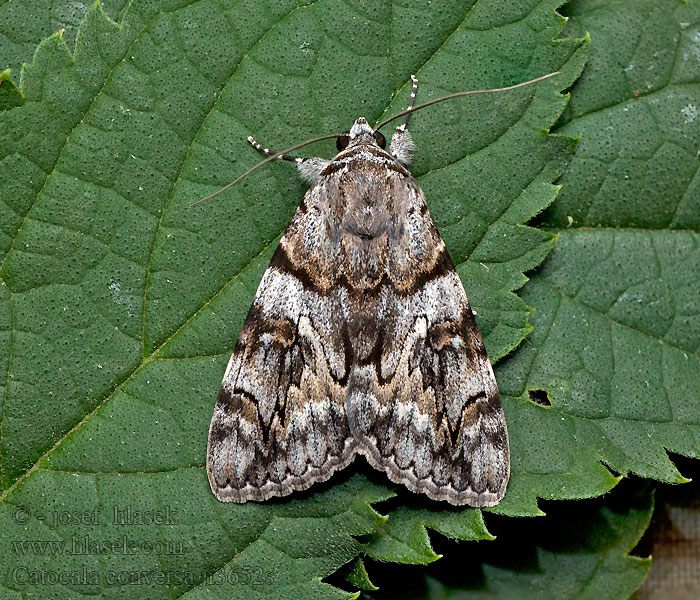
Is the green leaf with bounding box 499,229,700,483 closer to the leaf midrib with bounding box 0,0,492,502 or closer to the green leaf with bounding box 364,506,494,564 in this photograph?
the green leaf with bounding box 364,506,494,564

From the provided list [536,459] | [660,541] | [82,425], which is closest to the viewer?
[82,425]

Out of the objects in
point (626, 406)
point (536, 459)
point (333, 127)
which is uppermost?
point (333, 127)

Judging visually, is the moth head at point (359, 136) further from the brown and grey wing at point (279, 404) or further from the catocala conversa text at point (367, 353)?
the brown and grey wing at point (279, 404)

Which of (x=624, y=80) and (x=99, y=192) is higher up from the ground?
(x=624, y=80)

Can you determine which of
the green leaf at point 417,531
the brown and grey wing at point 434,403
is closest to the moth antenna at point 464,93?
the brown and grey wing at point 434,403

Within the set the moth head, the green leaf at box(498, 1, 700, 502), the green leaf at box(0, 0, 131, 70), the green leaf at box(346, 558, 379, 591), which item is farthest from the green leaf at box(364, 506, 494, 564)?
the green leaf at box(0, 0, 131, 70)

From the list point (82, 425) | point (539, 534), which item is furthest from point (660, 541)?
point (82, 425)

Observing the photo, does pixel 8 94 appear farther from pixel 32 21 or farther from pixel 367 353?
pixel 367 353

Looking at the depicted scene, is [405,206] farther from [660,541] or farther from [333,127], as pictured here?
[660,541]
